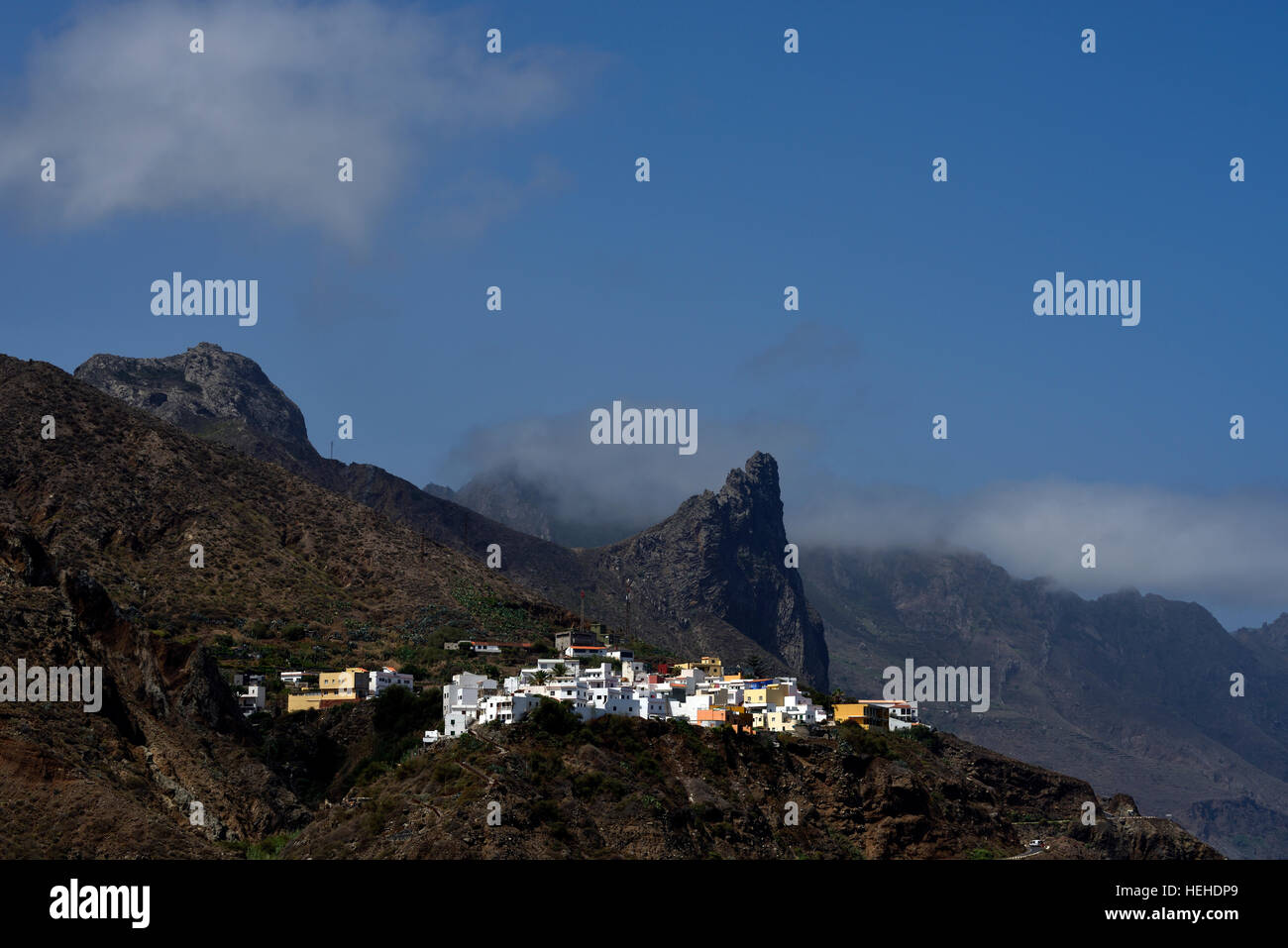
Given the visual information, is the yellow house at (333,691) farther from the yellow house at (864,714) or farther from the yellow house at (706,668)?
the yellow house at (864,714)

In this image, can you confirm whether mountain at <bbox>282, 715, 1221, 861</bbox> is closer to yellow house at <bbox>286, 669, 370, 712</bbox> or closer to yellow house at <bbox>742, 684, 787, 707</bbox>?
yellow house at <bbox>742, 684, 787, 707</bbox>

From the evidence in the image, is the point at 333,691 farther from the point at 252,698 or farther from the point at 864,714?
the point at 864,714

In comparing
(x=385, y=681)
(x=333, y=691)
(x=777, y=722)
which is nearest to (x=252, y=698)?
(x=333, y=691)

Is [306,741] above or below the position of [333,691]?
below

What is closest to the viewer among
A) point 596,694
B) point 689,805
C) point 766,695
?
point 689,805
